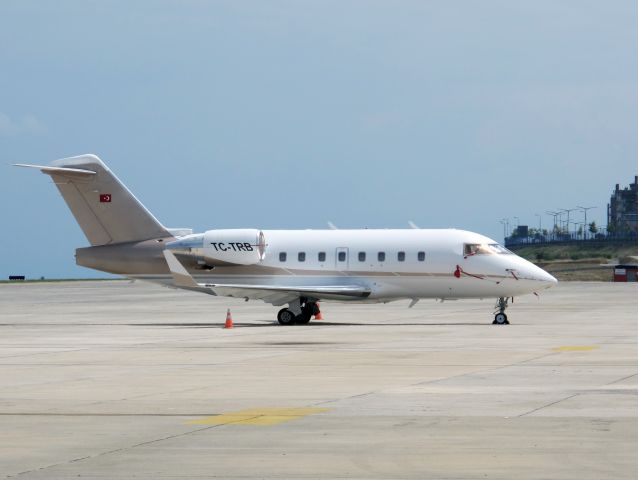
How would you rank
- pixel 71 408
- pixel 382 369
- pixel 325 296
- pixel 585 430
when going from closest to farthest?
pixel 585 430
pixel 71 408
pixel 382 369
pixel 325 296

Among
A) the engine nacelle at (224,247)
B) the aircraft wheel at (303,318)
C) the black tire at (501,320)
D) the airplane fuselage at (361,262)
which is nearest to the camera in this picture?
the black tire at (501,320)

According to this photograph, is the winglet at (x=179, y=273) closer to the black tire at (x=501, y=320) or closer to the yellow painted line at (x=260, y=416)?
the black tire at (x=501, y=320)

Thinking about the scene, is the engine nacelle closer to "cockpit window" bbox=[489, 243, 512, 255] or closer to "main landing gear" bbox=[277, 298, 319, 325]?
"main landing gear" bbox=[277, 298, 319, 325]

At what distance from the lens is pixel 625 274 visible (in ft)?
432

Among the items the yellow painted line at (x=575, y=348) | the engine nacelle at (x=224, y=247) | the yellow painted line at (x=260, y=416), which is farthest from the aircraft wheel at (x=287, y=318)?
the yellow painted line at (x=260, y=416)

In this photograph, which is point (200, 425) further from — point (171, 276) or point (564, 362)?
point (171, 276)

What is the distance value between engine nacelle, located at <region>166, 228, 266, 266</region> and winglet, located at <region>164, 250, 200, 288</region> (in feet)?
6.88

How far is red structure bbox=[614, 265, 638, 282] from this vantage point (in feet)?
432

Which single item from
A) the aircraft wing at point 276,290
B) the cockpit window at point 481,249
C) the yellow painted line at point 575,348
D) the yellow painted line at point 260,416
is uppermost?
the cockpit window at point 481,249

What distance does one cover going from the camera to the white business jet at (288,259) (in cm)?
4372

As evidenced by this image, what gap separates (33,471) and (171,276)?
3298cm

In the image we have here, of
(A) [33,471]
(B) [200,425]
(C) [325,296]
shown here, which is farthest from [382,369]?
(C) [325,296]

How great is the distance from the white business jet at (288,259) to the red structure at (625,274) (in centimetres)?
9007

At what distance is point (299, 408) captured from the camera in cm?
1770
